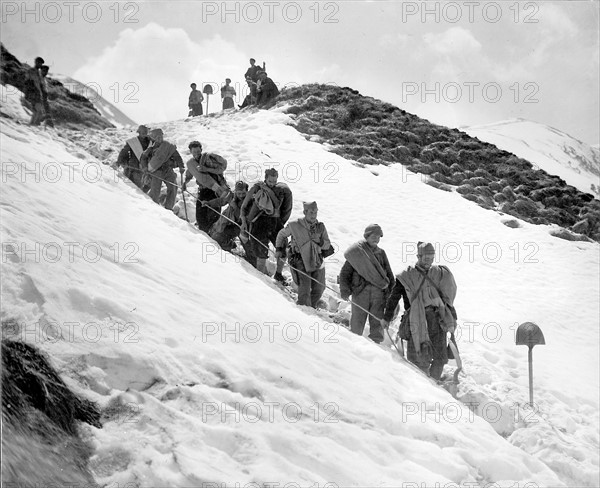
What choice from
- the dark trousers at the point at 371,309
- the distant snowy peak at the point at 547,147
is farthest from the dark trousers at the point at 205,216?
the distant snowy peak at the point at 547,147

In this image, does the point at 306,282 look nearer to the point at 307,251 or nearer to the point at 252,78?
the point at 307,251

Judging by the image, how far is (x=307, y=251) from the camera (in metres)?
8.30

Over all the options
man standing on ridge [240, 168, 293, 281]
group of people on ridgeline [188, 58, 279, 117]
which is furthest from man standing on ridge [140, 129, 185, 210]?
group of people on ridgeline [188, 58, 279, 117]

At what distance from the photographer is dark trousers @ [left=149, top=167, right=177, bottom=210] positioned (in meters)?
11.2

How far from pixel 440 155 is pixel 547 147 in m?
49.8

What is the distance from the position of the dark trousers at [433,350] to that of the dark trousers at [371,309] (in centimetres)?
Answer: 55

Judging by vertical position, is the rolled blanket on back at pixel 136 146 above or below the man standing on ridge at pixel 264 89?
below

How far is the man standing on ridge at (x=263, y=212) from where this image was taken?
9.31 meters

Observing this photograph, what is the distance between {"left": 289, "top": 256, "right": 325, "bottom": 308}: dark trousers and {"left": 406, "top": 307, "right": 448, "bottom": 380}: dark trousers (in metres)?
1.63

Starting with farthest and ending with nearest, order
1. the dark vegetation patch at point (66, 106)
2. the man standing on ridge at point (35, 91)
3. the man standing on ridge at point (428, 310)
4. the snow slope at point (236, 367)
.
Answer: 1. the dark vegetation patch at point (66, 106)
2. the man standing on ridge at point (35, 91)
3. the man standing on ridge at point (428, 310)
4. the snow slope at point (236, 367)

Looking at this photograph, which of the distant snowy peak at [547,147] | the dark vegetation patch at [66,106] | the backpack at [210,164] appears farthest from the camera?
the distant snowy peak at [547,147]

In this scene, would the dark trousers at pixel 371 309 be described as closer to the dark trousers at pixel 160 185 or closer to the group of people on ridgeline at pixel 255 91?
the dark trousers at pixel 160 185

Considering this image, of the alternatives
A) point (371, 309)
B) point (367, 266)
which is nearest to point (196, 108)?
point (367, 266)

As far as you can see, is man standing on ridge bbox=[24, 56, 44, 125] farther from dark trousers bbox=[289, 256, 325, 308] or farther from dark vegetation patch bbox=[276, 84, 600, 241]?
dark vegetation patch bbox=[276, 84, 600, 241]
